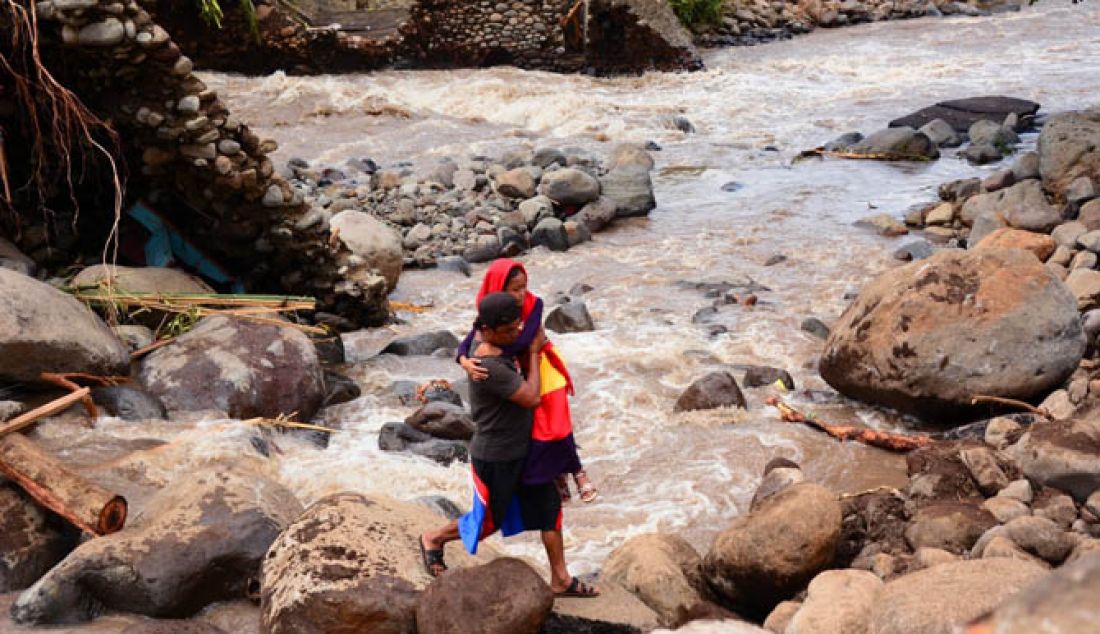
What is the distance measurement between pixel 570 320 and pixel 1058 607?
781 centimetres

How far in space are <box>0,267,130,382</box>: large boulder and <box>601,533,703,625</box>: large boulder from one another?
3.26 m

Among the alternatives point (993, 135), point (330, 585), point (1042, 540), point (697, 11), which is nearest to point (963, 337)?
point (1042, 540)

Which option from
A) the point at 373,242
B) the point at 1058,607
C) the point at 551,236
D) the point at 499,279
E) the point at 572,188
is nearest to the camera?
the point at 1058,607

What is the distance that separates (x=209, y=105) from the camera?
720cm

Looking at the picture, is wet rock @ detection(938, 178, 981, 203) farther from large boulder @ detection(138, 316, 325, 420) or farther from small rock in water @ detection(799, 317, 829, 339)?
large boulder @ detection(138, 316, 325, 420)

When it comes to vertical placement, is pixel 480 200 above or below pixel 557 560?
below

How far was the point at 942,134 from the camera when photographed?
1475 cm

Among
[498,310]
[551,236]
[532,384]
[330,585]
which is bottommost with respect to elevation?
[551,236]

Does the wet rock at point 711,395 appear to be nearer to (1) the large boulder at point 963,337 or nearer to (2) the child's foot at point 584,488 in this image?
(1) the large boulder at point 963,337

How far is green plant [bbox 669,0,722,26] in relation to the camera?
2408 centimetres

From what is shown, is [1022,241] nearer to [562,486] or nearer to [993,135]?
[993,135]

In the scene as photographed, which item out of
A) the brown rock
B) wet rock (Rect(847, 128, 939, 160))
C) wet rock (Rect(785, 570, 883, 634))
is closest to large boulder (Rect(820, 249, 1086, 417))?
the brown rock

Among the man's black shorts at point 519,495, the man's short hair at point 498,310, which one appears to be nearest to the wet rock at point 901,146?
the man's black shorts at point 519,495

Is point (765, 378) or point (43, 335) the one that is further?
point (765, 378)
